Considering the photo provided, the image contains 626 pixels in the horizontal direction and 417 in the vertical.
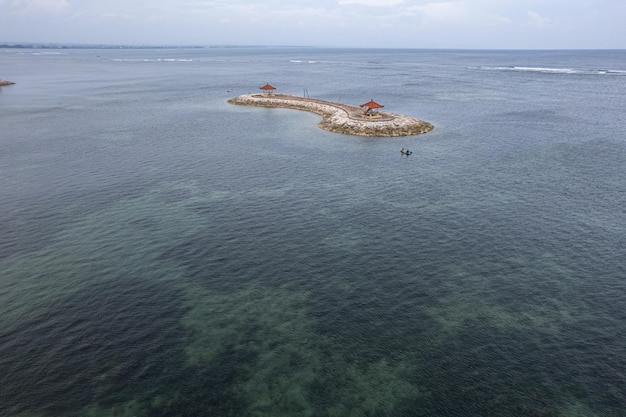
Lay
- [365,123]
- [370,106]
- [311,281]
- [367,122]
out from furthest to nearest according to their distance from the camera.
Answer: [370,106] < [367,122] < [365,123] < [311,281]

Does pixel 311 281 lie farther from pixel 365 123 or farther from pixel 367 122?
pixel 367 122

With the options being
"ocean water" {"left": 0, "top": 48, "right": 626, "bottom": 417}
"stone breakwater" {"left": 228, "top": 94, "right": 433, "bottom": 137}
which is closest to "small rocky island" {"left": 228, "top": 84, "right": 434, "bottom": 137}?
"stone breakwater" {"left": 228, "top": 94, "right": 433, "bottom": 137}

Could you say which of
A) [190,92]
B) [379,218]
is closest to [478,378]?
[379,218]

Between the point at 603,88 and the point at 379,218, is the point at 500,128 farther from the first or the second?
the point at 603,88

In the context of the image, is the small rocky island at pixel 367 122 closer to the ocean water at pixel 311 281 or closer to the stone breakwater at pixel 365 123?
the stone breakwater at pixel 365 123

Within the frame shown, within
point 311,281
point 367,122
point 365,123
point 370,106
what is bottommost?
point 311,281

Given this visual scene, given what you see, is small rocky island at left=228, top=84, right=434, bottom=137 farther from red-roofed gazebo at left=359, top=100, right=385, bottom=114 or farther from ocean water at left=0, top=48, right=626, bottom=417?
ocean water at left=0, top=48, right=626, bottom=417

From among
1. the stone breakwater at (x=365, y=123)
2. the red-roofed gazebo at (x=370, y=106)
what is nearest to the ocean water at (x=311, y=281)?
the stone breakwater at (x=365, y=123)

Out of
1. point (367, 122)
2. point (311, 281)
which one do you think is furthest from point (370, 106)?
point (311, 281)
